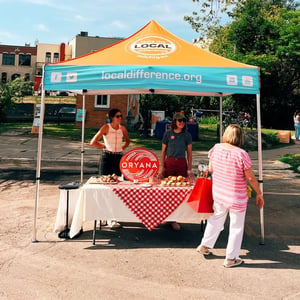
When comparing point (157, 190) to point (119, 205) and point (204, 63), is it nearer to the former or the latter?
point (119, 205)

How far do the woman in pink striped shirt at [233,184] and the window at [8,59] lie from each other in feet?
228

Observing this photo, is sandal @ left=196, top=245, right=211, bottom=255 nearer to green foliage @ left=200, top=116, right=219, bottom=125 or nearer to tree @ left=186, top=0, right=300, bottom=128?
tree @ left=186, top=0, right=300, bottom=128

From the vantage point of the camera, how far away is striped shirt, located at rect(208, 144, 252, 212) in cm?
432

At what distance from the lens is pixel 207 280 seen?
4.10m

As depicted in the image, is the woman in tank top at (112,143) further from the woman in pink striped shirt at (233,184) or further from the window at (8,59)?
the window at (8,59)

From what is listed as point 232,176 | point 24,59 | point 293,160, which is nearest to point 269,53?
point 293,160

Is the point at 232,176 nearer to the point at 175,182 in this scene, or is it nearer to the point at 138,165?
the point at 175,182

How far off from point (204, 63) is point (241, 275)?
10.3 feet

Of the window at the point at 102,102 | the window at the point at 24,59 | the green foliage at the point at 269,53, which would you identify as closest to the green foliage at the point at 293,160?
the window at the point at 102,102

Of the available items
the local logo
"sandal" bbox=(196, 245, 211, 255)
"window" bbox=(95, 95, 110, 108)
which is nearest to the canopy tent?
the local logo

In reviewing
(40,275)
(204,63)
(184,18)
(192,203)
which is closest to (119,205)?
(192,203)

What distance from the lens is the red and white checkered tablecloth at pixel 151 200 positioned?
16.6ft

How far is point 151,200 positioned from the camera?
5070mm

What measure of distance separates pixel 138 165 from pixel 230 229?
1742 millimetres
